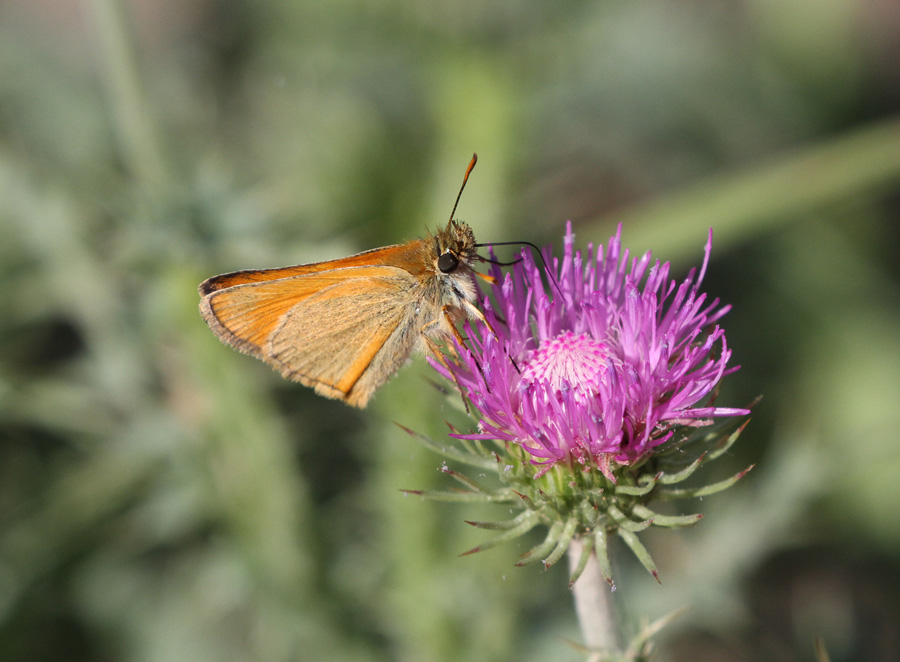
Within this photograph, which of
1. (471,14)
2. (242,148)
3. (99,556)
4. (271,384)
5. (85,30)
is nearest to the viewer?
(99,556)

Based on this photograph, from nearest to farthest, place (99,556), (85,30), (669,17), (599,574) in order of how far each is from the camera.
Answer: (599,574)
(99,556)
(669,17)
(85,30)

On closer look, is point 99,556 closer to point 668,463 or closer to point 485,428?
point 485,428

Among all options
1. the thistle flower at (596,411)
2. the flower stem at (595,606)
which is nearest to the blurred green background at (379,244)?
the flower stem at (595,606)

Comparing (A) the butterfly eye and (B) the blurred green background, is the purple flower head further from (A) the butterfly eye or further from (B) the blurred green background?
(B) the blurred green background

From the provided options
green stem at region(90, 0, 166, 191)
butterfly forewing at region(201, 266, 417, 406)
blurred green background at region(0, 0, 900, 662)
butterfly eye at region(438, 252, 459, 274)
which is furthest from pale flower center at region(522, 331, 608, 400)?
green stem at region(90, 0, 166, 191)

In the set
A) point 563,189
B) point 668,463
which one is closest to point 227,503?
point 668,463

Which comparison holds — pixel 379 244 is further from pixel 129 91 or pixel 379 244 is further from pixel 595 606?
pixel 595 606

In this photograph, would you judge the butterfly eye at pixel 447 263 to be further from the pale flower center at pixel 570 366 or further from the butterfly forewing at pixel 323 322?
the pale flower center at pixel 570 366
